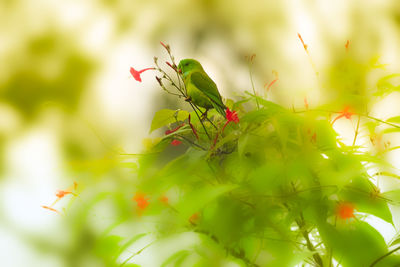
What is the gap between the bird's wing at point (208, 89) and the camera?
1.33 ft

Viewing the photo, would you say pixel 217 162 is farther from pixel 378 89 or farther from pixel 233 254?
pixel 378 89

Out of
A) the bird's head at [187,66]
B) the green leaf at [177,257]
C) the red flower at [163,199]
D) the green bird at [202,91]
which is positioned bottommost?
the green leaf at [177,257]

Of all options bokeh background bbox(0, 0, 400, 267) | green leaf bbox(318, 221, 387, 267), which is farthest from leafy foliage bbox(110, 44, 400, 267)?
bokeh background bbox(0, 0, 400, 267)

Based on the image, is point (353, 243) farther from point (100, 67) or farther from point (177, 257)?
point (100, 67)

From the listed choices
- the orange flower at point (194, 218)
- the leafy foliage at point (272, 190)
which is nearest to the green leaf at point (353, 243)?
the leafy foliage at point (272, 190)

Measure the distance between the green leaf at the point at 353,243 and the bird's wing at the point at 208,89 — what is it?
0.49 feet

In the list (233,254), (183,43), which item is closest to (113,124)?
(183,43)

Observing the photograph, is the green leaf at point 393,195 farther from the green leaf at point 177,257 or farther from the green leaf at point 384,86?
the green leaf at point 177,257

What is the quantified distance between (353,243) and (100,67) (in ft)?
2.61

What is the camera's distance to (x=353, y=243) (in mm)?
376

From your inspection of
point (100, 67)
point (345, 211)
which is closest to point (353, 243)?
point (345, 211)

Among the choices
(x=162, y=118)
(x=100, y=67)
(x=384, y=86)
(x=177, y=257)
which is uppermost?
(x=100, y=67)

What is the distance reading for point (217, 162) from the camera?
401 millimetres

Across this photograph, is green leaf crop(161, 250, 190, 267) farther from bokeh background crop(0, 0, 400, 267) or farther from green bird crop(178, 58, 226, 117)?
bokeh background crop(0, 0, 400, 267)
